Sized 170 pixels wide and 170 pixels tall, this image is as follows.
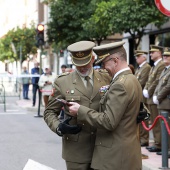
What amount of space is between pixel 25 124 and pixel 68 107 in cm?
1170

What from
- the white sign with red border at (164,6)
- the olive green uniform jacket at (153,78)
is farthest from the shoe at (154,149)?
the white sign with red border at (164,6)

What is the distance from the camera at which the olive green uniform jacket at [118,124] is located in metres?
4.51

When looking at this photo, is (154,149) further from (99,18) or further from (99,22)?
(99,22)

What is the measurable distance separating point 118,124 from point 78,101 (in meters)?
0.61

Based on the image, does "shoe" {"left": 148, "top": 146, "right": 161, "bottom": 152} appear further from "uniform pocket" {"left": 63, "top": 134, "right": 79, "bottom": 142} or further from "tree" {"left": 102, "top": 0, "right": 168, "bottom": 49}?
"tree" {"left": 102, "top": 0, "right": 168, "bottom": 49}

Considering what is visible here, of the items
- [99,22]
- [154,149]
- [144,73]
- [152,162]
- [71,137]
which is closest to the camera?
[71,137]

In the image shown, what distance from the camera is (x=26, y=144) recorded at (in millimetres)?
12094

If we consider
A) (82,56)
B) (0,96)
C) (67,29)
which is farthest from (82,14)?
(82,56)

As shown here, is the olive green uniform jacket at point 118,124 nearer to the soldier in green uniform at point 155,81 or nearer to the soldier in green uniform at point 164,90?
the soldier in green uniform at point 164,90

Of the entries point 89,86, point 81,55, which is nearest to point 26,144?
point 89,86

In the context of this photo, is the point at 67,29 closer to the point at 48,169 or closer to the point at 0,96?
the point at 0,96

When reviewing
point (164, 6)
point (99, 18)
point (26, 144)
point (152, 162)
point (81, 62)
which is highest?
point (99, 18)

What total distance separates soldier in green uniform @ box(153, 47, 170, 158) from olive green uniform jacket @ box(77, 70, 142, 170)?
536 cm

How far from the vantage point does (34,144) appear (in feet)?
39.7
